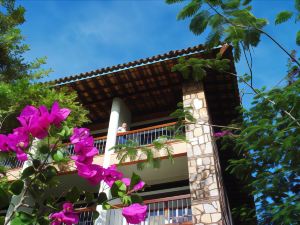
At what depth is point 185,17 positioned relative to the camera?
20.2 feet

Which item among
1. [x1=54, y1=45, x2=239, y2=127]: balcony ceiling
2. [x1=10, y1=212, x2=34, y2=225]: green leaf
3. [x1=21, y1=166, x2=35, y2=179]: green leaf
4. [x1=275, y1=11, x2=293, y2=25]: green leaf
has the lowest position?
[x1=10, y1=212, x2=34, y2=225]: green leaf

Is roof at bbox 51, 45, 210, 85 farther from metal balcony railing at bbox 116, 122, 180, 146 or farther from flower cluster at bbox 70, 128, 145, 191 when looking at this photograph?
flower cluster at bbox 70, 128, 145, 191

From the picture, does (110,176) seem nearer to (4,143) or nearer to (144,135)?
Answer: (4,143)

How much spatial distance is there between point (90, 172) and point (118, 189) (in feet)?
0.56

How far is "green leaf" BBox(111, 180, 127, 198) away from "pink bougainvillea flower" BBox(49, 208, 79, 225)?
20 cm

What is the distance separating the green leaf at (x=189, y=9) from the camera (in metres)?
6.09

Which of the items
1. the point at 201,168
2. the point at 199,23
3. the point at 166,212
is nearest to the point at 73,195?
the point at 199,23

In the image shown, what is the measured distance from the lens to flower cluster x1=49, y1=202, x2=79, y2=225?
143 cm

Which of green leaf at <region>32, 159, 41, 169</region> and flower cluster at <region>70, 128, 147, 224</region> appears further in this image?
green leaf at <region>32, 159, 41, 169</region>

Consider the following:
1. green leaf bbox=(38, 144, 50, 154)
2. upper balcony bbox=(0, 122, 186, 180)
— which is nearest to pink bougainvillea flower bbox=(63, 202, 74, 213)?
green leaf bbox=(38, 144, 50, 154)

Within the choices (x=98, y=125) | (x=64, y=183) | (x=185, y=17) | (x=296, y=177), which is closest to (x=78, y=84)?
(x=98, y=125)

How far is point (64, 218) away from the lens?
4.70 ft

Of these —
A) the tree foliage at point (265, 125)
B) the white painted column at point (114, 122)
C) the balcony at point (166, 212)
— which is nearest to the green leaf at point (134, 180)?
the tree foliage at point (265, 125)

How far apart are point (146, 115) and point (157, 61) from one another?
3.02 metres
